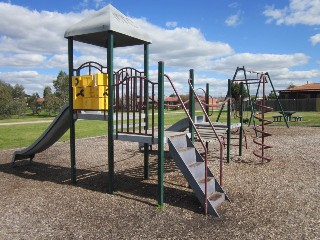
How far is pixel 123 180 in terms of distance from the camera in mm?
7453

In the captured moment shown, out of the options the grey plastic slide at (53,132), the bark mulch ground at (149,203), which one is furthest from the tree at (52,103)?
the grey plastic slide at (53,132)

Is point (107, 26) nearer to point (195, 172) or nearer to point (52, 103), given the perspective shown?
point (195, 172)

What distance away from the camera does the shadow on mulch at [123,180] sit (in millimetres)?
5969

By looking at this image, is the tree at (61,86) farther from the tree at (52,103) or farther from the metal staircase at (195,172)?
the metal staircase at (195,172)

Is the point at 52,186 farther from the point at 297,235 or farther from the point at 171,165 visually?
the point at 297,235

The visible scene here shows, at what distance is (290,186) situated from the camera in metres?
6.73

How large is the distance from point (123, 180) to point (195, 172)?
237 centimetres

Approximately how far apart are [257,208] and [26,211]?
12.5 ft

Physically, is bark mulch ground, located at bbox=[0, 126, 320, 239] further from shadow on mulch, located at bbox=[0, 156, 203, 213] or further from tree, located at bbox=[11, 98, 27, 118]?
tree, located at bbox=[11, 98, 27, 118]

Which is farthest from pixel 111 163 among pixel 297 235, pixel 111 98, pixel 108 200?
pixel 297 235

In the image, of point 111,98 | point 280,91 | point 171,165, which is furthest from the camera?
point 280,91

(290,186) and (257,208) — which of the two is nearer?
(257,208)

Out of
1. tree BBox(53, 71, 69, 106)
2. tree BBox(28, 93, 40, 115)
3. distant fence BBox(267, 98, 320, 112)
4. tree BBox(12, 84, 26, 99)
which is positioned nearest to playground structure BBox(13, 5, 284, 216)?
distant fence BBox(267, 98, 320, 112)

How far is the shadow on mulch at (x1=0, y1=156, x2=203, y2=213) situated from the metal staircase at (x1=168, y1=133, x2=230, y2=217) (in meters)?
0.25
